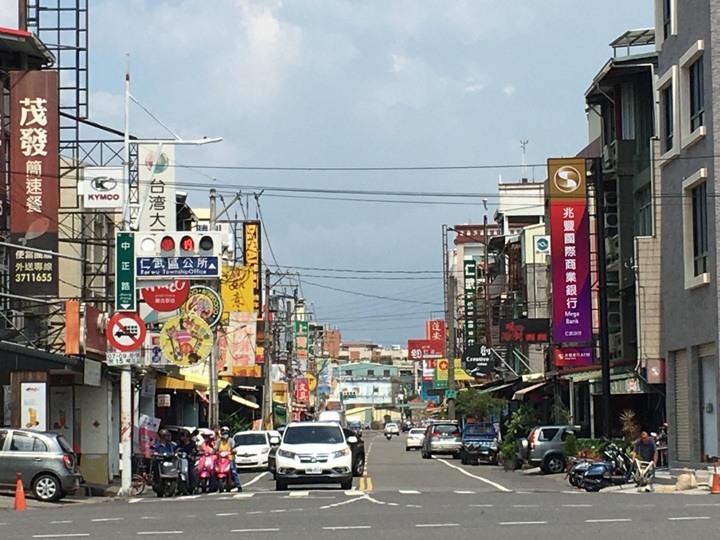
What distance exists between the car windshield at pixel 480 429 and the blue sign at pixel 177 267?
26.6m

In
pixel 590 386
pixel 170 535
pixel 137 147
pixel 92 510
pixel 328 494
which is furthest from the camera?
pixel 590 386

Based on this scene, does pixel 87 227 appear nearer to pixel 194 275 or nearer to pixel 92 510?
pixel 194 275

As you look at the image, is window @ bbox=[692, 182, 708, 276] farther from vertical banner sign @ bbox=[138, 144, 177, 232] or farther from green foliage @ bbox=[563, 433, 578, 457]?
vertical banner sign @ bbox=[138, 144, 177, 232]

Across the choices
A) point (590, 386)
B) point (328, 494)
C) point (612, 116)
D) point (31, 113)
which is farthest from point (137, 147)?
point (590, 386)

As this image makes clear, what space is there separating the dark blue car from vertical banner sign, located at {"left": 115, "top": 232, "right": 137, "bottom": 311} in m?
25.8

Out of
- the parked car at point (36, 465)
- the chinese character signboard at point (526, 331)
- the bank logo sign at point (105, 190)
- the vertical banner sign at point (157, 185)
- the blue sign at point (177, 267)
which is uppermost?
the vertical banner sign at point (157, 185)

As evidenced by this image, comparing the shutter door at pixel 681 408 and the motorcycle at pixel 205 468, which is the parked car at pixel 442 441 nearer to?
the shutter door at pixel 681 408

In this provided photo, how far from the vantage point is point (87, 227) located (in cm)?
4934

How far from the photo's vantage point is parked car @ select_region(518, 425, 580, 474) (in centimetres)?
4666

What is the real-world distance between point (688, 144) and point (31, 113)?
18511mm

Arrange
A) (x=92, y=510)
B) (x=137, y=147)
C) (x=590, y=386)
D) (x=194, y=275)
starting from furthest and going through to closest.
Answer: (x=590, y=386), (x=137, y=147), (x=194, y=275), (x=92, y=510)

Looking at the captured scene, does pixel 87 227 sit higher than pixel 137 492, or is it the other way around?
pixel 87 227

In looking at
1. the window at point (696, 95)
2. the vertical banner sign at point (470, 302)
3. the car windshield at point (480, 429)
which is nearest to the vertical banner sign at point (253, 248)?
the car windshield at point (480, 429)

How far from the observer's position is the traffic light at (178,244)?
34062 mm
